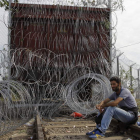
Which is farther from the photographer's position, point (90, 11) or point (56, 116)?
point (90, 11)

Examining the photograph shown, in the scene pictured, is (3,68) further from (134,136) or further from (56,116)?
(134,136)

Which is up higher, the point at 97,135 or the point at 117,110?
the point at 117,110

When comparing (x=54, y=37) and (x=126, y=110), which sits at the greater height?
(x=54, y=37)

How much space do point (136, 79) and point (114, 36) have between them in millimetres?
4718

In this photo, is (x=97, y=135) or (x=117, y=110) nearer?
(x=97, y=135)

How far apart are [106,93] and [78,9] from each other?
11.6 ft

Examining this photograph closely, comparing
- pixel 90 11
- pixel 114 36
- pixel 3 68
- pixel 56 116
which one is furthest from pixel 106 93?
pixel 90 11

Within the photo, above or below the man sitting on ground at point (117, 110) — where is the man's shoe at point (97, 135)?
below

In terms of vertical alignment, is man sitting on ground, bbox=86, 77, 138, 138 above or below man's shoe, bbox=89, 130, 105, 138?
above

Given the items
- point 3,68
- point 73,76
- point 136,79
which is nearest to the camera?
point 3,68

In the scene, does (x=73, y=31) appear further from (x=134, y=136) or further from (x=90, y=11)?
(x=134, y=136)

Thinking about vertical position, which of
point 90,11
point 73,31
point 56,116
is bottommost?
point 56,116

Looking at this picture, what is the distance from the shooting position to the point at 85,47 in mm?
7875

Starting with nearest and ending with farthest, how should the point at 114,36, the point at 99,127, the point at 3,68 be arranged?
the point at 99,127 < the point at 3,68 < the point at 114,36
